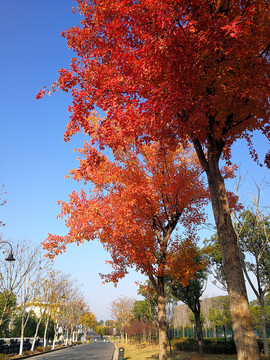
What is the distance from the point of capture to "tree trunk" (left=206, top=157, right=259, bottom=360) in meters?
4.28

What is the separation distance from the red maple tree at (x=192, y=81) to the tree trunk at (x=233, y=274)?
0.02 metres

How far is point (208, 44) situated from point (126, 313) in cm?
6358

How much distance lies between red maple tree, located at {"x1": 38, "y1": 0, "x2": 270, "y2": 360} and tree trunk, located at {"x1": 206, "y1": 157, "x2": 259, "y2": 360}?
0.6 inches

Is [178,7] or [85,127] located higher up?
[178,7]

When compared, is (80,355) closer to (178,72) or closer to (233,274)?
(233,274)

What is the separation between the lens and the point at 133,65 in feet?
18.2

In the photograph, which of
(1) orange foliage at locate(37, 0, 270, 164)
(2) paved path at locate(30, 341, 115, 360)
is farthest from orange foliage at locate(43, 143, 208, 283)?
(2) paved path at locate(30, 341, 115, 360)

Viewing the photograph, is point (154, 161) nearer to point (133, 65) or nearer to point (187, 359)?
point (133, 65)

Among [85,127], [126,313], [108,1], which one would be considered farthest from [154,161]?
[126,313]

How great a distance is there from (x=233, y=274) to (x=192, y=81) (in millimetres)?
3664

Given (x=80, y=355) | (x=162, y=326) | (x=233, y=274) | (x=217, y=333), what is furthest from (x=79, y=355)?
(x=233, y=274)

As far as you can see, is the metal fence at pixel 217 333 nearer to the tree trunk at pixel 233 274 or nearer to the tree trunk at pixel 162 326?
the tree trunk at pixel 162 326

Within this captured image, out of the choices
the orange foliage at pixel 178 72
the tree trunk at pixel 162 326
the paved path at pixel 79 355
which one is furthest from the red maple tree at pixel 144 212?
the paved path at pixel 79 355

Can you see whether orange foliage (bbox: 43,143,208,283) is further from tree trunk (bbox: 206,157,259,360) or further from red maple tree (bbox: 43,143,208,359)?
tree trunk (bbox: 206,157,259,360)
